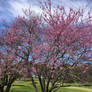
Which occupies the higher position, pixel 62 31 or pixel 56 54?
pixel 62 31

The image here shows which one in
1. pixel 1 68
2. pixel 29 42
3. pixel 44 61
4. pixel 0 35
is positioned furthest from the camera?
pixel 0 35

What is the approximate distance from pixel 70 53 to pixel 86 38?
1406 millimetres

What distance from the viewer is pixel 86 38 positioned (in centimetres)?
648

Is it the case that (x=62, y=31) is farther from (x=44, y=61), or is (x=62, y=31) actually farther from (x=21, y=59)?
(x=21, y=59)

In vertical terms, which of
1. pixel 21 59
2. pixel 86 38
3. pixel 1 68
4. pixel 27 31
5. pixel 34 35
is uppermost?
pixel 27 31

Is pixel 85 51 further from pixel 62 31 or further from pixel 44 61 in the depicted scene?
pixel 44 61

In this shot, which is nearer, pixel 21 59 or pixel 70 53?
pixel 70 53

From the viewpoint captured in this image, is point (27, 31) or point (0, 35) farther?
point (0, 35)

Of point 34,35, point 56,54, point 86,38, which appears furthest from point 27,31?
point 86,38

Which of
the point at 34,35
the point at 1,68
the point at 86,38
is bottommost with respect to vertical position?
the point at 1,68

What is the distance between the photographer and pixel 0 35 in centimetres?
1097

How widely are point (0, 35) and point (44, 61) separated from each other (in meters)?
6.51

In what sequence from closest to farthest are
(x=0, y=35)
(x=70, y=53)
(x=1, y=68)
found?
(x=70, y=53), (x=1, y=68), (x=0, y=35)

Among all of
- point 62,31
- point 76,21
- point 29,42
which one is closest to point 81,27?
point 76,21
